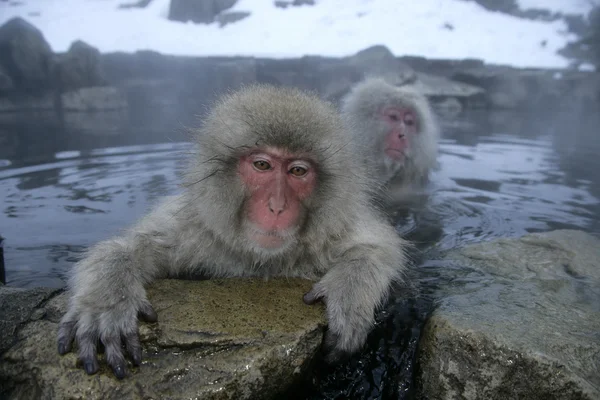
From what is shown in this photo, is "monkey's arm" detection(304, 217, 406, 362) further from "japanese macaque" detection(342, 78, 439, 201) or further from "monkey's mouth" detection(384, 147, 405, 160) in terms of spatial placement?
"monkey's mouth" detection(384, 147, 405, 160)

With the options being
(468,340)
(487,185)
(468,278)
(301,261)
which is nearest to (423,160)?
(487,185)

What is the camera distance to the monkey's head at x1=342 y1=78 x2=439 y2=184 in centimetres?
545

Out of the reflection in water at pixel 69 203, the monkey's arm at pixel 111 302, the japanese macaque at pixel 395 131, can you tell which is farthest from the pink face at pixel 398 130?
the monkey's arm at pixel 111 302

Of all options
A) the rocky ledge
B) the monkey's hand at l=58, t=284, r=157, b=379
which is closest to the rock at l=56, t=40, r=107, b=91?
the rocky ledge

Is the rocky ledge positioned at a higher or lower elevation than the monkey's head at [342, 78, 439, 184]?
lower

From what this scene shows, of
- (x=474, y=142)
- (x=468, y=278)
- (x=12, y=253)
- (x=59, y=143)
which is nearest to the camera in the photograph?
(x=468, y=278)

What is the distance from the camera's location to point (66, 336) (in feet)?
6.26

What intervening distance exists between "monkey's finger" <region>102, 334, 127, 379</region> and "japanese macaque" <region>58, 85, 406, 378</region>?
0.04 meters

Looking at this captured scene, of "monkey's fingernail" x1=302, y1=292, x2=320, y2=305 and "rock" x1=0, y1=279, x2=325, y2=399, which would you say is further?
"monkey's fingernail" x1=302, y1=292, x2=320, y2=305

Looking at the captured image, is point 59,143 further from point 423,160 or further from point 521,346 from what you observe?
point 521,346

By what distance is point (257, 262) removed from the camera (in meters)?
2.52

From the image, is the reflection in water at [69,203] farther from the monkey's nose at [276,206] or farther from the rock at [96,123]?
the rock at [96,123]

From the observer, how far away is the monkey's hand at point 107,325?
1.82 m

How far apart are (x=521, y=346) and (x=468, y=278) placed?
0.95 m
